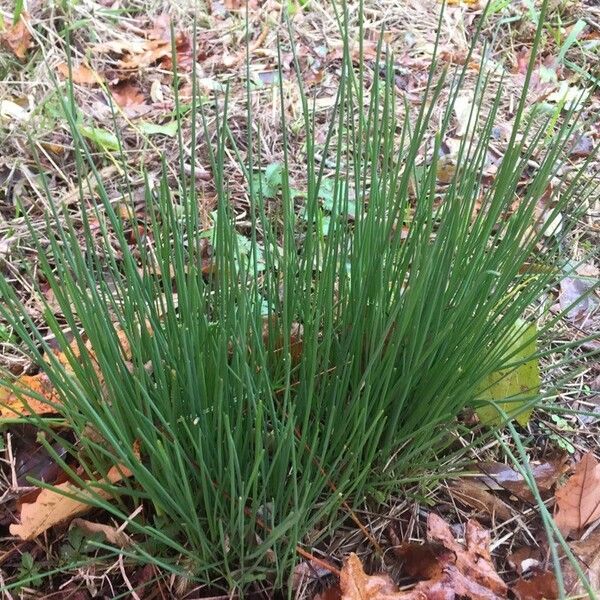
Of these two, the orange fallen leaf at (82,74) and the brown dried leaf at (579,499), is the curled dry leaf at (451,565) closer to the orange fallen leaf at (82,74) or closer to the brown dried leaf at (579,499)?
the brown dried leaf at (579,499)

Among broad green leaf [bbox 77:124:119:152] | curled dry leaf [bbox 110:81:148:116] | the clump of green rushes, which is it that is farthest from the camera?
curled dry leaf [bbox 110:81:148:116]

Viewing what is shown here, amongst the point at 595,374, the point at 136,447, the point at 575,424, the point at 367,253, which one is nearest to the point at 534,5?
the point at 595,374

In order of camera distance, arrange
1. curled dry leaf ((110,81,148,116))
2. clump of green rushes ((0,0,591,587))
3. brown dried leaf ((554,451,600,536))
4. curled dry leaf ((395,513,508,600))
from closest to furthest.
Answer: clump of green rushes ((0,0,591,587)) < curled dry leaf ((395,513,508,600)) < brown dried leaf ((554,451,600,536)) < curled dry leaf ((110,81,148,116))

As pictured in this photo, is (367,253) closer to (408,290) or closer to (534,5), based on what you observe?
(408,290)

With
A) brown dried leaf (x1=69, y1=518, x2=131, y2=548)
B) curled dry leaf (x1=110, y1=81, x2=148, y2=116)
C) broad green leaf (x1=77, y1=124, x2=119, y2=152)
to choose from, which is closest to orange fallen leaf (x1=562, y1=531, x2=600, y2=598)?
Result: brown dried leaf (x1=69, y1=518, x2=131, y2=548)

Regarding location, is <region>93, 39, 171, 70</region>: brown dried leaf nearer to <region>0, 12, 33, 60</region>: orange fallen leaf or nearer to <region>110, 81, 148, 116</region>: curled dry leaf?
<region>110, 81, 148, 116</region>: curled dry leaf

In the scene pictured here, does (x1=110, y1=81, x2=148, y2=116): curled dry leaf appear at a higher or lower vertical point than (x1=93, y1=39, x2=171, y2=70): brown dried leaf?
lower
